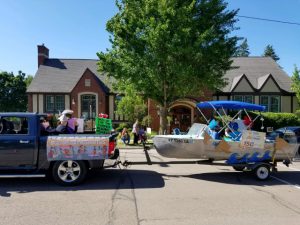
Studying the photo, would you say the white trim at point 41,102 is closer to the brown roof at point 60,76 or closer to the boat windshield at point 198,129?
the brown roof at point 60,76

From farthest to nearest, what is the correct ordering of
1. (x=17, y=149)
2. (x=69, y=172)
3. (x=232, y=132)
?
1. (x=232, y=132)
2. (x=69, y=172)
3. (x=17, y=149)

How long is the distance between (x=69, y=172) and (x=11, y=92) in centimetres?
5608

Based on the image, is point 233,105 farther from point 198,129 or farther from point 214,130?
point 198,129

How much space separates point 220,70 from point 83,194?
17.3 metres

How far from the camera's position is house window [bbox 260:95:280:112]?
35.2m

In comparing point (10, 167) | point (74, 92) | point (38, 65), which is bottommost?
point (10, 167)

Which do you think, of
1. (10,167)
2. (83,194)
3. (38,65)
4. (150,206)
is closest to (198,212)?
(150,206)

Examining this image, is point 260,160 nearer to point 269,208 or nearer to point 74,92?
point 269,208

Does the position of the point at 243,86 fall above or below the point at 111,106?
above

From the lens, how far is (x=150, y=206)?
6406 mm

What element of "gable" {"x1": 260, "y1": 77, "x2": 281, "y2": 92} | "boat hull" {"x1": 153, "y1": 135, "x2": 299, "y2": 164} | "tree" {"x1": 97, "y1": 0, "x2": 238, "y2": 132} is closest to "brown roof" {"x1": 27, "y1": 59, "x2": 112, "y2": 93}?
"tree" {"x1": 97, "y1": 0, "x2": 238, "y2": 132}

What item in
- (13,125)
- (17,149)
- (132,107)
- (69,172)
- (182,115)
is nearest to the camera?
(17,149)

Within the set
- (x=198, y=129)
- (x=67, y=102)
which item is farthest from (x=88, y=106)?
(x=198, y=129)

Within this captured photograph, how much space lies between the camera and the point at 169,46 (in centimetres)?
1900
